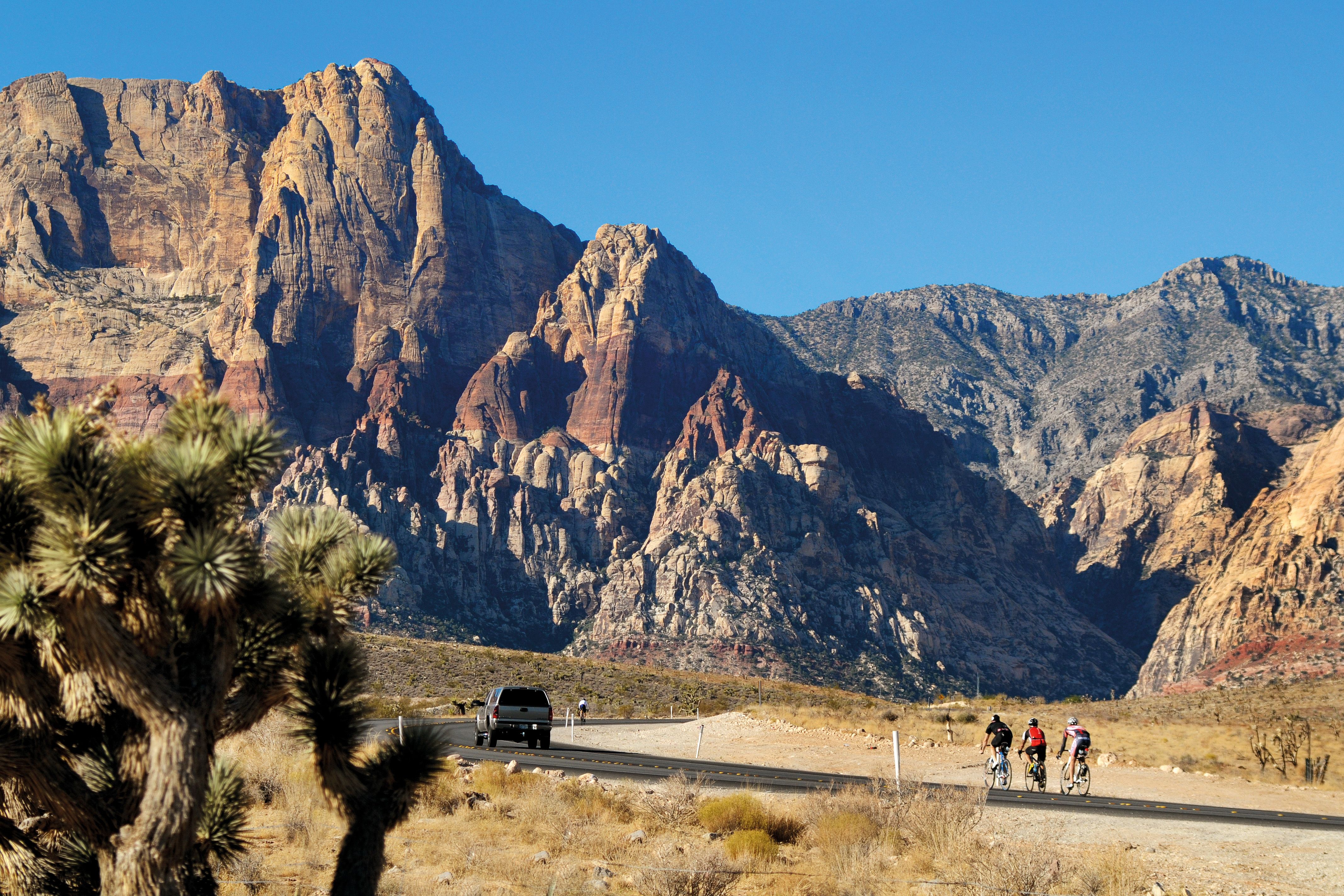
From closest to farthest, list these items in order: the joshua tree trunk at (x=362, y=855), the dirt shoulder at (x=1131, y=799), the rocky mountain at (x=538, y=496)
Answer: the joshua tree trunk at (x=362, y=855)
the dirt shoulder at (x=1131, y=799)
the rocky mountain at (x=538, y=496)

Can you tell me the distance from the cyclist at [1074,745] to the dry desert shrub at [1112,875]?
1086 cm

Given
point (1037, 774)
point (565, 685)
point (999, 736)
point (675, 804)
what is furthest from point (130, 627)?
point (565, 685)

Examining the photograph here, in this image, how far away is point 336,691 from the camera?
1110cm

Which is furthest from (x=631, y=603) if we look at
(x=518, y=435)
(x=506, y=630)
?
(x=518, y=435)

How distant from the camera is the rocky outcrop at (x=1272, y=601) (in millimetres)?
129750

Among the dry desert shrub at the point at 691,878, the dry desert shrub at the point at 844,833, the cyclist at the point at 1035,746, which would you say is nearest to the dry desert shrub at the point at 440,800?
the dry desert shrub at the point at 691,878

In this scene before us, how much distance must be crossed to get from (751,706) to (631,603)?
99.1 meters

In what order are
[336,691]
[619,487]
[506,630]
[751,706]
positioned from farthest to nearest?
[619,487] < [506,630] < [751,706] < [336,691]

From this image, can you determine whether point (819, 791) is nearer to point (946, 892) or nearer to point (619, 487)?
point (946, 892)

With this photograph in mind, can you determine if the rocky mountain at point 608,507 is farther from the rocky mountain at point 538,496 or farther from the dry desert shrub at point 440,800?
the dry desert shrub at point 440,800

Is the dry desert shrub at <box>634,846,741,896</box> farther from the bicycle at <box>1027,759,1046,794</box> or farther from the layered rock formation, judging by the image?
the layered rock formation

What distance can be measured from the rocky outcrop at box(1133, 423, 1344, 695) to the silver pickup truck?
10611cm

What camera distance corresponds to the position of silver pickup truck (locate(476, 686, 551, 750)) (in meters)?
37.1

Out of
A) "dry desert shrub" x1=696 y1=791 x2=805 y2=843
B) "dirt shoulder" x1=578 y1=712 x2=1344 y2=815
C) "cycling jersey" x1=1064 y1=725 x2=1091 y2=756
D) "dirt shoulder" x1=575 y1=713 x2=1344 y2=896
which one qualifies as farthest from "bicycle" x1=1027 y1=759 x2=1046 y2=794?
"dry desert shrub" x1=696 y1=791 x2=805 y2=843
